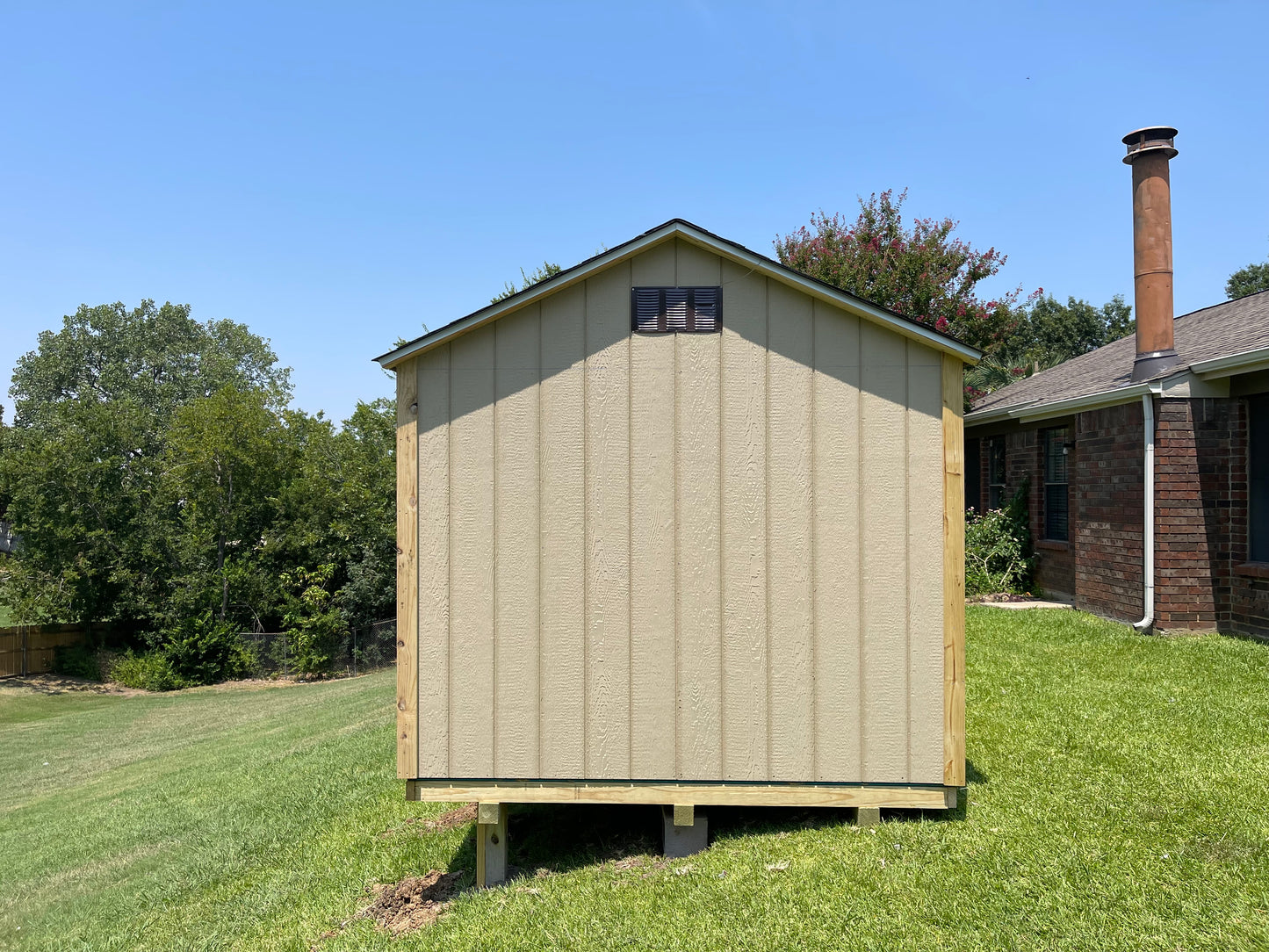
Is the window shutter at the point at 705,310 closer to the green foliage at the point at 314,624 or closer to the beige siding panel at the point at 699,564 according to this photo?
the beige siding panel at the point at 699,564

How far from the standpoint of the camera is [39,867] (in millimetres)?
6742

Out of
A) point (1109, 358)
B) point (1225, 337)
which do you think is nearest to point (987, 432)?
point (1109, 358)

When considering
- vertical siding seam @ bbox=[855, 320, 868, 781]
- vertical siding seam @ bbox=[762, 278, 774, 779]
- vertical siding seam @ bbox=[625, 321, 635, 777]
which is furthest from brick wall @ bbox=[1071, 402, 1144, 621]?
vertical siding seam @ bbox=[625, 321, 635, 777]

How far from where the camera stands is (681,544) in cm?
445

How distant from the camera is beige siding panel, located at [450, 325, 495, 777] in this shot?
14.7 ft

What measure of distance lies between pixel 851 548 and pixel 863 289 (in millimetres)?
17196

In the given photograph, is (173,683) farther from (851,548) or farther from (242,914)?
(851,548)

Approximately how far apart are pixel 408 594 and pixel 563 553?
2.86ft

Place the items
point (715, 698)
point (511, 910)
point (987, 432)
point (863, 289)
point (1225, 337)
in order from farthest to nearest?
point (863, 289), point (987, 432), point (1225, 337), point (715, 698), point (511, 910)

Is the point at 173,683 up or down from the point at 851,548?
down

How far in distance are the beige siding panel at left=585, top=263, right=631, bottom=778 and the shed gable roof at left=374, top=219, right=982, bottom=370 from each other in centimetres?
15

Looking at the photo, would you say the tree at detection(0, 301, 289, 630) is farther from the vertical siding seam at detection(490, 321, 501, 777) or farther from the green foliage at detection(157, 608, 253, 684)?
the vertical siding seam at detection(490, 321, 501, 777)

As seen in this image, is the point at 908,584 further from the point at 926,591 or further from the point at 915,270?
the point at 915,270

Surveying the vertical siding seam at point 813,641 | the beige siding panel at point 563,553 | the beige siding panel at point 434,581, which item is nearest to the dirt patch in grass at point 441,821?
the beige siding panel at point 434,581
